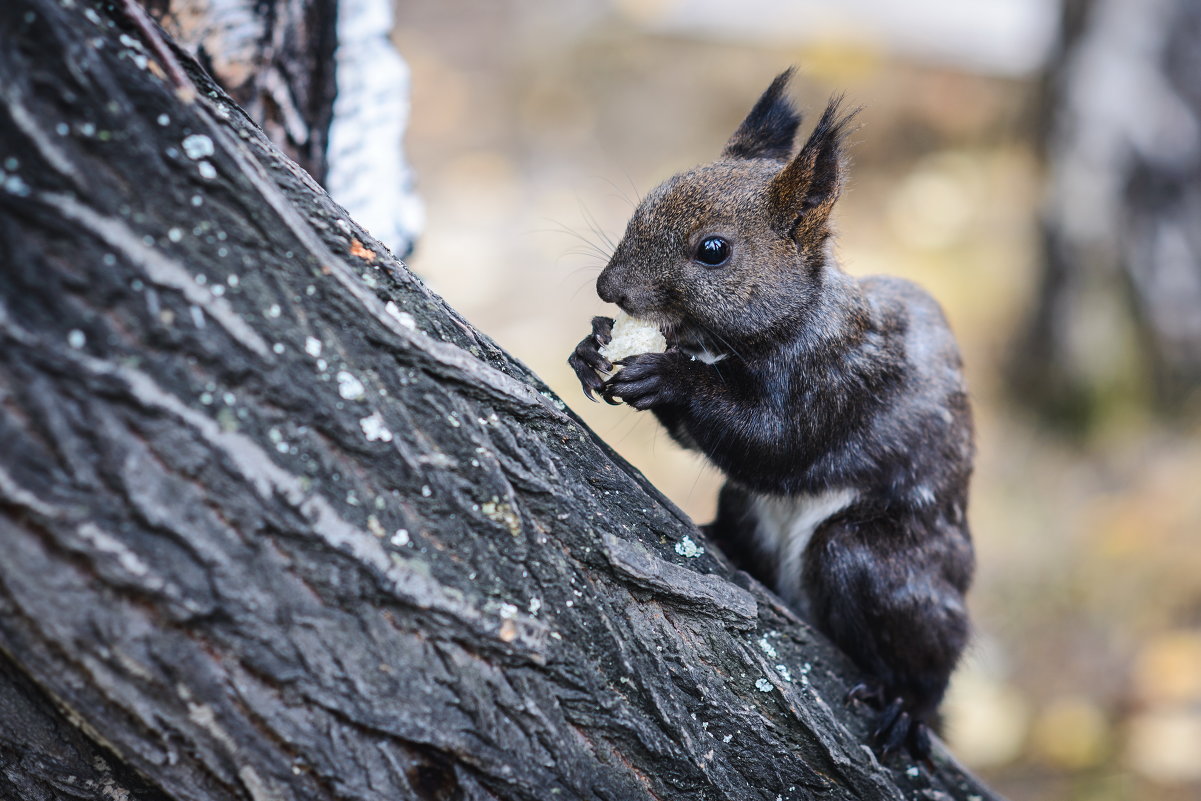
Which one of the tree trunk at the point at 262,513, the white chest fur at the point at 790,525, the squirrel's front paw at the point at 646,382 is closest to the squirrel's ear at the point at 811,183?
the squirrel's front paw at the point at 646,382

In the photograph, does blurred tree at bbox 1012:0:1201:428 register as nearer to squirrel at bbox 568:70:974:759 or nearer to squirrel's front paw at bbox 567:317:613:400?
squirrel at bbox 568:70:974:759

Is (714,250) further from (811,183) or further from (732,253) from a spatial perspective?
(811,183)

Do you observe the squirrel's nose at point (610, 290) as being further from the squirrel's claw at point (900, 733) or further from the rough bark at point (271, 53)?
the squirrel's claw at point (900, 733)

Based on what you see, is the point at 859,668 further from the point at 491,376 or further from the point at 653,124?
the point at 653,124

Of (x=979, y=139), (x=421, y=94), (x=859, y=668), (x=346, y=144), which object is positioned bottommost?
(x=859, y=668)

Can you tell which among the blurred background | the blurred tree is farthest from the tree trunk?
the blurred tree

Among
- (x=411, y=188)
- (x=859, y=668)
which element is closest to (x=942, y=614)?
(x=859, y=668)
